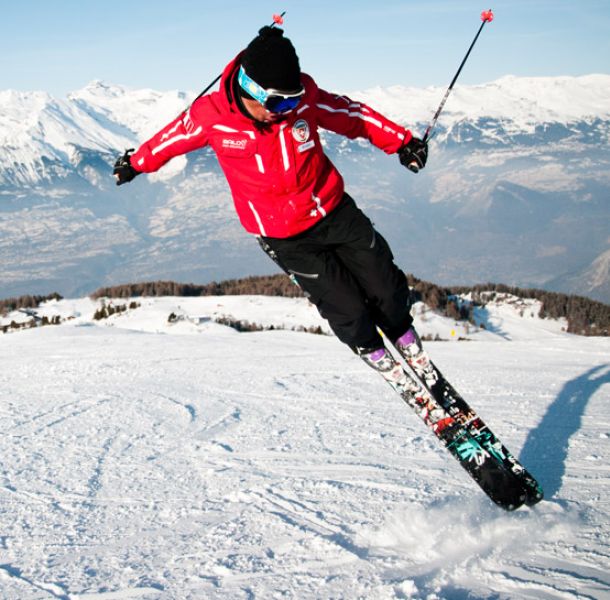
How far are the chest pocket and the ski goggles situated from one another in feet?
0.93

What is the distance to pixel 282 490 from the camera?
12.6 ft

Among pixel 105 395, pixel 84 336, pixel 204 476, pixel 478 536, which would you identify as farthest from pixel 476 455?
pixel 84 336

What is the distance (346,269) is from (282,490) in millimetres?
1559

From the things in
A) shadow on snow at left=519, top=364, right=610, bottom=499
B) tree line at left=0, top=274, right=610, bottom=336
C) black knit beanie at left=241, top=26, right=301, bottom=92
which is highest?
black knit beanie at left=241, top=26, right=301, bottom=92

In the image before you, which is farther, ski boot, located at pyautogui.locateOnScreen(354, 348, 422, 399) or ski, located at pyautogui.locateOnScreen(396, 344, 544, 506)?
ski boot, located at pyautogui.locateOnScreen(354, 348, 422, 399)

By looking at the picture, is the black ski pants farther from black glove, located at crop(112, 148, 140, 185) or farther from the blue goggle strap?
black glove, located at crop(112, 148, 140, 185)

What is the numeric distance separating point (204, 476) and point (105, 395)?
2.95 meters

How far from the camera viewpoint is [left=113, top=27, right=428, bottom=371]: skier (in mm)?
3584

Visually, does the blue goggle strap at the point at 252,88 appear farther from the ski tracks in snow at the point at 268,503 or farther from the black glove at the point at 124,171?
the ski tracks in snow at the point at 268,503

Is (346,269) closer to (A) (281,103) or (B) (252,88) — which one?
(A) (281,103)

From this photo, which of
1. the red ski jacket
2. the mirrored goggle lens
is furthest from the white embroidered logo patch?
the mirrored goggle lens

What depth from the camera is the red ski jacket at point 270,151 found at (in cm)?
375

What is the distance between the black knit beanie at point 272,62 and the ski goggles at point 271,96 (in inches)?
1.1

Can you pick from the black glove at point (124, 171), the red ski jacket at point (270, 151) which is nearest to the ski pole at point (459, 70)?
the red ski jacket at point (270, 151)
